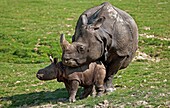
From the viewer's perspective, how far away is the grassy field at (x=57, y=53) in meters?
10.9

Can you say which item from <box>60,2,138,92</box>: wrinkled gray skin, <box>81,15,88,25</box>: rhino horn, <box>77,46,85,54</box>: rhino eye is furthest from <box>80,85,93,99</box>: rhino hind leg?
<box>81,15,88,25</box>: rhino horn

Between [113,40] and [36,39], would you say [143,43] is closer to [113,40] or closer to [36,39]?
[36,39]

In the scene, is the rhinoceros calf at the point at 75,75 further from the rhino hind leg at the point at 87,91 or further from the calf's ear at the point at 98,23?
the calf's ear at the point at 98,23

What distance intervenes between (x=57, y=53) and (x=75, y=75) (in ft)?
34.8

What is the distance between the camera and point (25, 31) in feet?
82.5

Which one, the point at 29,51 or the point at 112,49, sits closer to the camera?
the point at 112,49

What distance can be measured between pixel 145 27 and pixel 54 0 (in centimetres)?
1231

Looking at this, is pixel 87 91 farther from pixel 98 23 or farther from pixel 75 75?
pixel 98 23

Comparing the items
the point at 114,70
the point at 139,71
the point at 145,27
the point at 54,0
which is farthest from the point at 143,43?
the point at 54,0

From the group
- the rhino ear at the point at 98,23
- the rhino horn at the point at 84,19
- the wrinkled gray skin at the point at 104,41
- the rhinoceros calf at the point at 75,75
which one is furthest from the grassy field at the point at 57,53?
the rhino horn at the point at 84,19

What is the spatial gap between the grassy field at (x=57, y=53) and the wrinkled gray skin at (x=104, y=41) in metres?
0.82

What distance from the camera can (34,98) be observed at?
12.3m

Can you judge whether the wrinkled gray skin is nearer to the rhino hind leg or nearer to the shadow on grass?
the rhino hind leg

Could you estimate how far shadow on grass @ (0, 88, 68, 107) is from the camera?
11.7 metres
